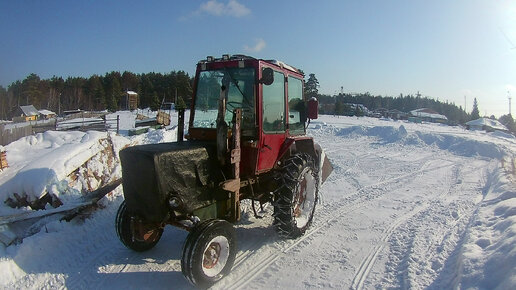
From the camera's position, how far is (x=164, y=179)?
379 centimetres

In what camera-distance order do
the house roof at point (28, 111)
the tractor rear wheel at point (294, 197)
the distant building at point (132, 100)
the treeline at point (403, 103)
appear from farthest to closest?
the treeline at point (403, 103), the house roof at point (28, 111), the distant building at point (132, 100), the tractor rear wheel at point (294, 197)

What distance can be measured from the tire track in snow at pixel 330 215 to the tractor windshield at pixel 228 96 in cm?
182

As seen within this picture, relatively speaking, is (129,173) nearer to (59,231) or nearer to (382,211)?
(59,231)

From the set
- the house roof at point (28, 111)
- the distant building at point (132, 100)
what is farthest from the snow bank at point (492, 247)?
the house roof at point (28, 111)

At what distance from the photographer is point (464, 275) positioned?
3881mm

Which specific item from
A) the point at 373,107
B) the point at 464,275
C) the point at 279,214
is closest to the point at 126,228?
the point at 279,214

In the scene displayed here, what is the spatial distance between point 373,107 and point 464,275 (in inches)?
4352

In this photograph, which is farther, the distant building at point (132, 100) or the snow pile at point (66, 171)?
the distant building at point (132, 100)

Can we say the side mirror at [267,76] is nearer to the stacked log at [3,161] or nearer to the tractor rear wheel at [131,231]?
the tractor rear wheel at [131,231]

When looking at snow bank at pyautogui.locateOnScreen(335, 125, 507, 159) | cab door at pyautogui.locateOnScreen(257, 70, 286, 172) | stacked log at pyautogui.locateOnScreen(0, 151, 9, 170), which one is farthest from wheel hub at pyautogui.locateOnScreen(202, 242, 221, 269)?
snow bank at pyautogui.locateOnScreen(335, 125, 507, 159)

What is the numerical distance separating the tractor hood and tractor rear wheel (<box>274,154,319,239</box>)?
1.27 metres

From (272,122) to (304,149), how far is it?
4.41ft

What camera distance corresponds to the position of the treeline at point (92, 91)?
6481 cm

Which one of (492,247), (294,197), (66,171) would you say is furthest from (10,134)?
(492,247)
